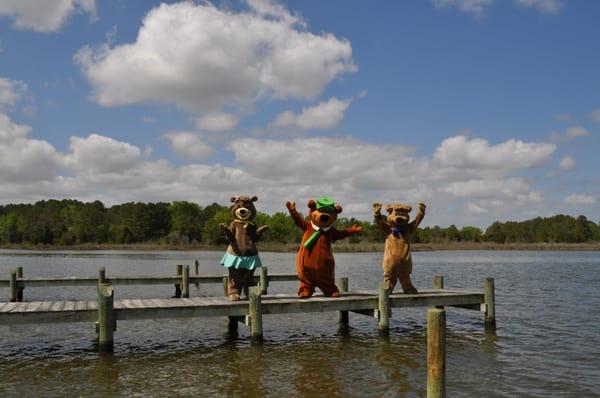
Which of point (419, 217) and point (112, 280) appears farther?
point (112, 280)

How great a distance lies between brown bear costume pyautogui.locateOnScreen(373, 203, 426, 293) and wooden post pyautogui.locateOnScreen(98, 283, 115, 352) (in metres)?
6.73

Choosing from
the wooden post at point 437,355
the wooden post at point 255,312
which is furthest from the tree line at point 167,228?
the wooden post at point 437,355

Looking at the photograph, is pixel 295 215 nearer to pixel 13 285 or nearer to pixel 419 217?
pixel 419 217

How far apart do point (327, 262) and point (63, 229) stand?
96.8 m

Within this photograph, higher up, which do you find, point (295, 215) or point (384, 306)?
point (295, 215)

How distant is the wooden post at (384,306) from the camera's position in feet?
43.1

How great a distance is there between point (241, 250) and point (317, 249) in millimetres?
1862

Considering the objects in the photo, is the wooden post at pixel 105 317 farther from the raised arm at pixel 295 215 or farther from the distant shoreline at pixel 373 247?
the distant shoreline at pixel 373 247

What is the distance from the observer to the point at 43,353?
474 inches

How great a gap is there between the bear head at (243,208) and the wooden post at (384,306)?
352 centimetres

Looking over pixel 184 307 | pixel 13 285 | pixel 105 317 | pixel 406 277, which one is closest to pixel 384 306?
pixel 406 277

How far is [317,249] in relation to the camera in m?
13.7

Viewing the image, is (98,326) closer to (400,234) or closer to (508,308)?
(400,234)

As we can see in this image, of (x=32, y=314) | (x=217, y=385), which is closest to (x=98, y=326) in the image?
(x=32, y=314)
